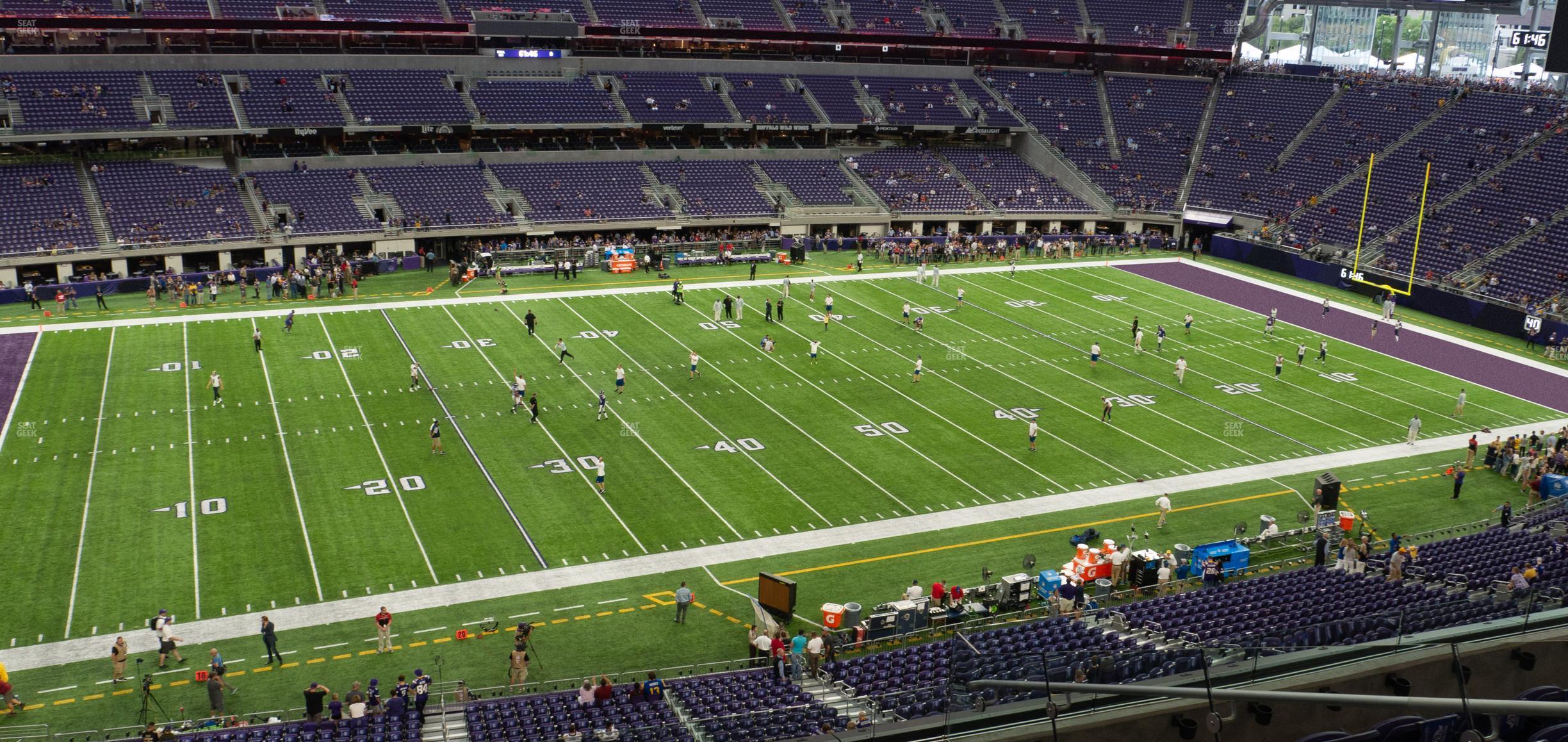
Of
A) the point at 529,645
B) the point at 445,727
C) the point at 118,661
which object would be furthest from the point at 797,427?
the point at 118,661

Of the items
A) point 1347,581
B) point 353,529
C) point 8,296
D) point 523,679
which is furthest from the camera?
point 8,296

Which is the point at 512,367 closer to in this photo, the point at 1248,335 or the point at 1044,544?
the point at 1044,544

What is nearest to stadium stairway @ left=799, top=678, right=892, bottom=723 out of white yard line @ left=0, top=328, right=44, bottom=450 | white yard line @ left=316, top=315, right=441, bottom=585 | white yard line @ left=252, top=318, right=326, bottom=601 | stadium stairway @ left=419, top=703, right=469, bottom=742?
stadium stairway @ left=419, top=703, right=469, bottom=742

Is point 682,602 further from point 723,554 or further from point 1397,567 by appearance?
point 1397,567

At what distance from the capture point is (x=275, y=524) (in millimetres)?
28797

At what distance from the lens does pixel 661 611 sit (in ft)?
84.0

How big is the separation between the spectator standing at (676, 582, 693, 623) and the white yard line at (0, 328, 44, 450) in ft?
67.0

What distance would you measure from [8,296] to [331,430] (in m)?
22.8

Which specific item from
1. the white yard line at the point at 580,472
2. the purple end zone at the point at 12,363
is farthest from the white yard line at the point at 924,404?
the purple end zone at the point at 12,363

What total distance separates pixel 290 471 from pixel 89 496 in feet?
15.2

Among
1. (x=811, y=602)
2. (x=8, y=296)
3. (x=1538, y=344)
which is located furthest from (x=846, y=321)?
(x=8, y=296)

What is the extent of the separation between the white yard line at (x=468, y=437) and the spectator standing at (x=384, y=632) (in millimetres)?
4505

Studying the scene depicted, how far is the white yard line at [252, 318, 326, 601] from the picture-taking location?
26.4m

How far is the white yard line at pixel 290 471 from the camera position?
26.4 m
